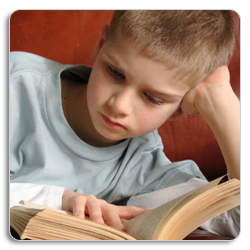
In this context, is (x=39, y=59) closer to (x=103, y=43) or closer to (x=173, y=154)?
(x=103, y=43)

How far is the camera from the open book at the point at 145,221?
36 centimetres

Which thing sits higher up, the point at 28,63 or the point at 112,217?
the point at 28,63

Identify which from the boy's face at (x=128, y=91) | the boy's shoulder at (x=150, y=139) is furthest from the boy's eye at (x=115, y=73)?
the boy's shoulder at (x=150, y=139)

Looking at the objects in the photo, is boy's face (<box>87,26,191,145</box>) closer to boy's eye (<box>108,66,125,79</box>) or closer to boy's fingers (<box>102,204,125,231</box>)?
boy's eye (<box>108,66,125,79</box>)

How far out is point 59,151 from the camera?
69 cm

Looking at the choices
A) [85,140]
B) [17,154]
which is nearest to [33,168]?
[17,154]

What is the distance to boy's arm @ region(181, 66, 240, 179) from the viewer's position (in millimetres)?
599

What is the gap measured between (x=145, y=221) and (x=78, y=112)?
15.8 inches

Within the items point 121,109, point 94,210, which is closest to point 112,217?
point 94,210

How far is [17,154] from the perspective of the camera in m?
0.66

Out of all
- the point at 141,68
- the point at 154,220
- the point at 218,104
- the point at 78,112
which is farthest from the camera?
the point at 78,112

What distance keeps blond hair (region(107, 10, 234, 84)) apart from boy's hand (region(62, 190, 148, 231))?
276 millimetres

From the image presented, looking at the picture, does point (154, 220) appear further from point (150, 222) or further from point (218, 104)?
point (218, 104)

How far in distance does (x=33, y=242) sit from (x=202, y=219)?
267 millimetres
